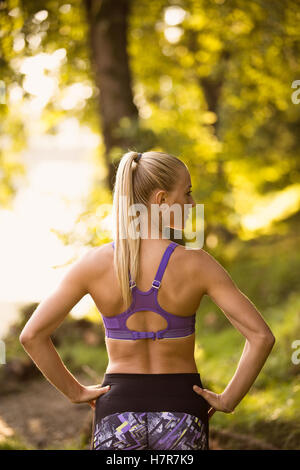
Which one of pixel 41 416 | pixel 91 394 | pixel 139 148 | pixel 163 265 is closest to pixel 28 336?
pixel 91 394

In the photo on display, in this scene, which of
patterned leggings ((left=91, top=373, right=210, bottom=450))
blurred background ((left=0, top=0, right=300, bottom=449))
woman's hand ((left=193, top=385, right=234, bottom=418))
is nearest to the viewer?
patterned leggings ((left=91, top=373, right=210, bottom=450))

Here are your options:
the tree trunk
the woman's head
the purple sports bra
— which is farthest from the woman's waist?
the tree trunk

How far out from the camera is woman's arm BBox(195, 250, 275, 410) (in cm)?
226

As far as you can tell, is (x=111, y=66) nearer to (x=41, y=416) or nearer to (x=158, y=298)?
(x=41, y=416)

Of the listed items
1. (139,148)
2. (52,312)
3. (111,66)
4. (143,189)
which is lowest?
(52,312)

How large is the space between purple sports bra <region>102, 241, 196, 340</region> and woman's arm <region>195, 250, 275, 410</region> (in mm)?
170

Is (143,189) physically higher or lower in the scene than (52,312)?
higher

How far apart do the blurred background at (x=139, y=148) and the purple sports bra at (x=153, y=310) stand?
243cm

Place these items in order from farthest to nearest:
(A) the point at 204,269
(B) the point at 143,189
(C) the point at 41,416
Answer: (C) the point at 41,416
(B) the point at 143,189
(A) the point at 204,269

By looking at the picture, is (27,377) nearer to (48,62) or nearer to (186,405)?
(48,62)

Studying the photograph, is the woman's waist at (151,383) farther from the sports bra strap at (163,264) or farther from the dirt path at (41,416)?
the dirt path at (41,416)

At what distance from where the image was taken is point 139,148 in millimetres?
6281

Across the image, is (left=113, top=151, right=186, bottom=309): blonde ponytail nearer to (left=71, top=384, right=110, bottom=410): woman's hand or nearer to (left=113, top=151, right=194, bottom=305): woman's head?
(left=113, top=151, right=194, bottom=305): woman's head

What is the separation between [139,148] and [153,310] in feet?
13.8
